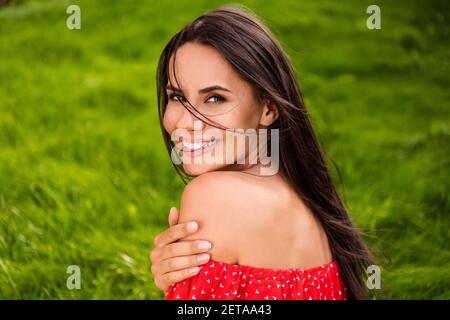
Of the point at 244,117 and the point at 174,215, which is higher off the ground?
the point at 244,117

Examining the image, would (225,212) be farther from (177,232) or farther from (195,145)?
(195,145)

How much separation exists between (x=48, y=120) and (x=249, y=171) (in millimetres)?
2789

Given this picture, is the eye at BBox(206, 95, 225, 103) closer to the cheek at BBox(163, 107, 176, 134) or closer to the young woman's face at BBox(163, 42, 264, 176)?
the young woman's face at BBox(163, 42, 264, 176)

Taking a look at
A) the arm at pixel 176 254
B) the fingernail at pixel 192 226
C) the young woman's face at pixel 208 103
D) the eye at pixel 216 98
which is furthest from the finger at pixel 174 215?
the eye at pixel 216 98

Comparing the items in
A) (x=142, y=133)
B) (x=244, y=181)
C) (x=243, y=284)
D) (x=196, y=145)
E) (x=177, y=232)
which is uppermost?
(x=142, y=133)

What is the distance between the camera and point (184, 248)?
6.23 ft

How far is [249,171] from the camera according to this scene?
209 cm

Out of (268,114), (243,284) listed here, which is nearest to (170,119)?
(268,114)

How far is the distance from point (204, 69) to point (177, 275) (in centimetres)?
56

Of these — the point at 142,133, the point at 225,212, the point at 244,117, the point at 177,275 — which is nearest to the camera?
the point at 225,212

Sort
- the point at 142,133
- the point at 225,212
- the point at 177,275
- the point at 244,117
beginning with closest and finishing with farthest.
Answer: the point at 225,212 → the point at 177,275 → the point at 244,117 → the point at 142,133

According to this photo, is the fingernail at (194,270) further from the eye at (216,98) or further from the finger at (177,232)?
the eye at (216,98)
